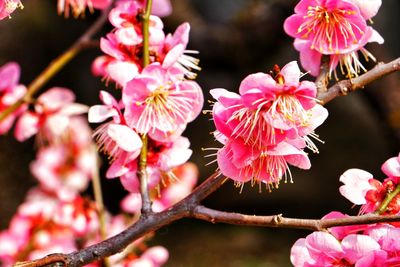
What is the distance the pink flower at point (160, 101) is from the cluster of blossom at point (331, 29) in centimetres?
13

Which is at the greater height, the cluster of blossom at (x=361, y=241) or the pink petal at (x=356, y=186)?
the pink petal at (x=356, y=186)

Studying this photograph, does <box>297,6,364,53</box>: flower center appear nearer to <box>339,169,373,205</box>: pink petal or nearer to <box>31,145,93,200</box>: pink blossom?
<box>339,169,373,205</box>: pink petal

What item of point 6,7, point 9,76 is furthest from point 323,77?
point 9,76

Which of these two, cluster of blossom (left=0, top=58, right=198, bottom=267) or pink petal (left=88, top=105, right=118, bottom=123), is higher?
pink petal (left=88, top=105, right=118, bottom=123)

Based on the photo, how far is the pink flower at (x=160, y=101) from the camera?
81 cm

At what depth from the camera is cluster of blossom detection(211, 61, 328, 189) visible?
635mm

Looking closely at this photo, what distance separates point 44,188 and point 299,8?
137 cm

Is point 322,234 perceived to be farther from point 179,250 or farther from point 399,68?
point 179,250

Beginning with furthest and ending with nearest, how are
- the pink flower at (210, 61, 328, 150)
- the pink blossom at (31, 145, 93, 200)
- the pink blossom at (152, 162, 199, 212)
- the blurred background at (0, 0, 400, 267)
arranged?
1. the blurred background at (0, 0, 400, 267)
2. the pink blossom at (31, 145, 93, 200)
3. the pink blossom at (152, 162, 199, 212)
4. the pink flower at (210, 61, 328, 150)

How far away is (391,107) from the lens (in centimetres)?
180

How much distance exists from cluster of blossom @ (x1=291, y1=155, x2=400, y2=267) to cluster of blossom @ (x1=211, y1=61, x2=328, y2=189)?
0.25 ft

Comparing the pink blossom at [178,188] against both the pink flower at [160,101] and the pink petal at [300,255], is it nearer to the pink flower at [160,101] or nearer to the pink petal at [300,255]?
the pink flower at [160,101]

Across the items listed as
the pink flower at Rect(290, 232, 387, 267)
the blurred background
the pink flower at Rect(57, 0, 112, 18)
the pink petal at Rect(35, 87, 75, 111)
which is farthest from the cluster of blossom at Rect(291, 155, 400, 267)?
the blurred background

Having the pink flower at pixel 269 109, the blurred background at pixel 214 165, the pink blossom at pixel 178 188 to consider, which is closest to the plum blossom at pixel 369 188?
the pink flower at pixel 269 109
